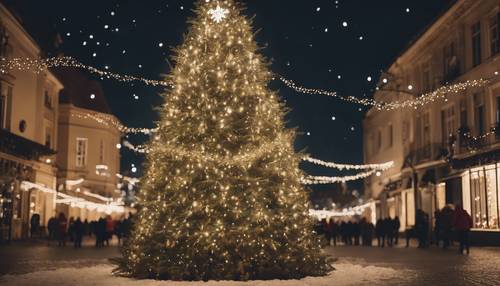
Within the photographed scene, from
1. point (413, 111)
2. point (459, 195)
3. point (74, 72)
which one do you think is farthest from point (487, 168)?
point (74, 72)

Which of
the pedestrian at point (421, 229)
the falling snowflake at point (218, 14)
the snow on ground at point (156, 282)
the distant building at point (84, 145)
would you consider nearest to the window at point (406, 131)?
the pedestrian at point (421, 229)

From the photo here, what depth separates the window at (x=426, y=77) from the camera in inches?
1458

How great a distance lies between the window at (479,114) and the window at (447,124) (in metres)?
2.85

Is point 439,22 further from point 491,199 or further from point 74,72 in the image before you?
point 74,72

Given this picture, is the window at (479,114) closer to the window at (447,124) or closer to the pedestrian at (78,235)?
the window at (447,124)

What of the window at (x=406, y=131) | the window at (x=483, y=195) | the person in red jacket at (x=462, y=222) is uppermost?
the window at (x=406, y=131)

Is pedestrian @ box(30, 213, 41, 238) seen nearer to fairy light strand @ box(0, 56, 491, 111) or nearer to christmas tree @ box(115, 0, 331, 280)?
fairy light strand @ box(0, 56, 491, 111)

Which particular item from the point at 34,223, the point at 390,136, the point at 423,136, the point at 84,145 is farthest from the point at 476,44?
the point at 84,145

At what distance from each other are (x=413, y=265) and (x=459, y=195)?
54.1 feet

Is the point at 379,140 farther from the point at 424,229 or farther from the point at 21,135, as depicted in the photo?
the point at 21,135

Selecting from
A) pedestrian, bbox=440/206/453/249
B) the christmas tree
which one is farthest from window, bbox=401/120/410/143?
the christmas tree

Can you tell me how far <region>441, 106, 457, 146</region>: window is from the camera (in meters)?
33.4

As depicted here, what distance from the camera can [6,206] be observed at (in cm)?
3325

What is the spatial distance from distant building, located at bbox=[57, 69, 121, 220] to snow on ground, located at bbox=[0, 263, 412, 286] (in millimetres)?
34616
